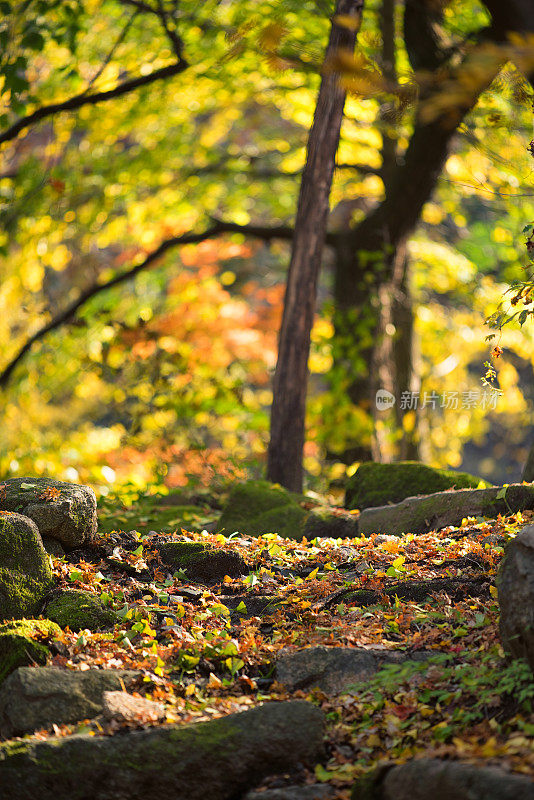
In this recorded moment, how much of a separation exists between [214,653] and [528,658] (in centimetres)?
136

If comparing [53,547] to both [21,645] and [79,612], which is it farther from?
[21,645]

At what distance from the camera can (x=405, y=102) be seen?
2.87 metres

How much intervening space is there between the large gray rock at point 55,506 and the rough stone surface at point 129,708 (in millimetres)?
1432

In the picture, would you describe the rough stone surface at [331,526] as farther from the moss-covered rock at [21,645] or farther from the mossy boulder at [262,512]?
the moss-covered rock at [21,645]

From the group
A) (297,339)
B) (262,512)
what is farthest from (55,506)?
(297,339)

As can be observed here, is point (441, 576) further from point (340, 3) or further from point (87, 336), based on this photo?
point (87, 336)

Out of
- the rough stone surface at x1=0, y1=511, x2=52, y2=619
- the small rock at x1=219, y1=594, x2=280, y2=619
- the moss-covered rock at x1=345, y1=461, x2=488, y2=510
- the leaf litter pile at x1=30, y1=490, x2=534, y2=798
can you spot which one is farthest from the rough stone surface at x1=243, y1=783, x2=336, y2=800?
the moss-covered rock at x1=345, y1=461, x2=488, y2=510

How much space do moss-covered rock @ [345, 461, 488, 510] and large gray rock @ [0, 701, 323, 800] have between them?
3203mm

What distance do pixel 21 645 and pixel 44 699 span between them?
1.27ft

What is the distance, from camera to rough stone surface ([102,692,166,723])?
277 centimetres

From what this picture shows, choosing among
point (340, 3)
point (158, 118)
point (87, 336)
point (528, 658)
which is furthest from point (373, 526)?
point (158, 118)

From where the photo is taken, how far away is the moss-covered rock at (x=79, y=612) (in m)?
3.52

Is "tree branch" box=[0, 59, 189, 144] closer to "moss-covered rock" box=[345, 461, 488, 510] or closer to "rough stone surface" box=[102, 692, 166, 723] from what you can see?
"moss-covered rock" box=[345, 461, 488, 510]

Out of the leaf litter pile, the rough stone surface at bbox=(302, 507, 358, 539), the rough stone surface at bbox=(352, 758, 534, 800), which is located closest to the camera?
the rough stone surface at bbox=(352, 758, 534, 800)
